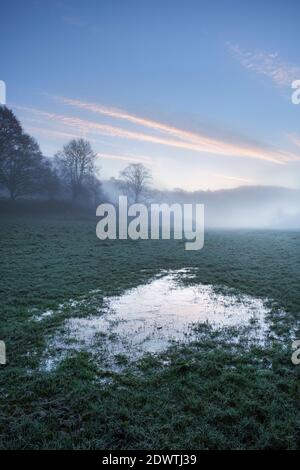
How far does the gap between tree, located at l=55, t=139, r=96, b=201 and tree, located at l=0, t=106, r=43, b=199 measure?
9272 millimetres

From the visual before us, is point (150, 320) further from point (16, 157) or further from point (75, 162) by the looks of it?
point (75, 162)

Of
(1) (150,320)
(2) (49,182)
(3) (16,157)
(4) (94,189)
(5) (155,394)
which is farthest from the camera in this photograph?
(4) (94,189)

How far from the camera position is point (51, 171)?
51188 mm

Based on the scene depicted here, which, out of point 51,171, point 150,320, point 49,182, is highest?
point 51,171

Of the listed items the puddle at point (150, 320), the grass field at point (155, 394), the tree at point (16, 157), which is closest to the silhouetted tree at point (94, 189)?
the tree at point (16, 157)

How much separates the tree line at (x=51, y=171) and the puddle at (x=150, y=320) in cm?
3840

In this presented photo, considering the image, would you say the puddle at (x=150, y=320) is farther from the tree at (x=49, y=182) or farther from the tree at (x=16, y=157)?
the tree at (x=49, y=182)

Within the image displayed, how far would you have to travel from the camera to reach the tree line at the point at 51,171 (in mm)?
42688

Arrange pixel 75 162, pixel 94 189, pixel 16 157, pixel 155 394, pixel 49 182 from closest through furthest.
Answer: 1. pixel 155 394
2. pixel 16 157
3. pixel 49 182
4. pixel 75 162
5. pixel 94 189

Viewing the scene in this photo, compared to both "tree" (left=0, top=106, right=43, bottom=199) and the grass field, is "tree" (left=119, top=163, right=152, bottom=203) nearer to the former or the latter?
"tree" (left=0, top=106, right=43, bottom=199)

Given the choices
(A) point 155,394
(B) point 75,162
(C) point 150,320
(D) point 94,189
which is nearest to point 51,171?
(B) point 75,162

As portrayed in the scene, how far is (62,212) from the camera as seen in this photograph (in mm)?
49094

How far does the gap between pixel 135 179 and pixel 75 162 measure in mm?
15254
